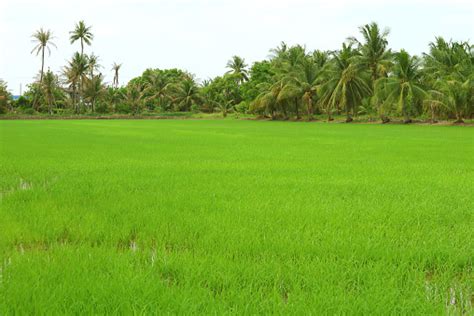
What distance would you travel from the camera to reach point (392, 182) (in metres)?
6.82

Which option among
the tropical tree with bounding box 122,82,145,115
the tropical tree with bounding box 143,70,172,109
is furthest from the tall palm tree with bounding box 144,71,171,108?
the tropical tree with bounding box 122,82,145,115

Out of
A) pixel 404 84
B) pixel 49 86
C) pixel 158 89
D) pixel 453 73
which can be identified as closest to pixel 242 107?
pixel 158 89

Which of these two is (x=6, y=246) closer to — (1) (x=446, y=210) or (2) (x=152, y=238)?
(2) (x=152, y=238)

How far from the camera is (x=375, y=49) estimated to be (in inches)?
1362

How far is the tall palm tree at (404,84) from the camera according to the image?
2900cm

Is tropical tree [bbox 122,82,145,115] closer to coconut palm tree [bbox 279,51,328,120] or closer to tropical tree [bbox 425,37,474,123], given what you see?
coconut palm tree [bbox 279,51,328,120]

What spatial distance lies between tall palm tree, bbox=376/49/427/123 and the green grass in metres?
23.1

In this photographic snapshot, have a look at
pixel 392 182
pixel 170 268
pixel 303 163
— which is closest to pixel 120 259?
pixel 170 268

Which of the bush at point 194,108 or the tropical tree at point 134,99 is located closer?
the tropical tree at point 134,99

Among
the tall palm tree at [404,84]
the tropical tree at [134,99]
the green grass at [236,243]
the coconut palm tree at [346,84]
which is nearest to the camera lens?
the green grass at [236,243]

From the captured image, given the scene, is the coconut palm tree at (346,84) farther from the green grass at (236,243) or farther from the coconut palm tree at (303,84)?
the green grass at (236,243)

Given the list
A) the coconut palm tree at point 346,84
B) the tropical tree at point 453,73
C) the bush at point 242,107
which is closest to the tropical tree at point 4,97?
the bush at point 242,107

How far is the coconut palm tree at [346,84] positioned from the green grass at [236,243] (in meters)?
26.8

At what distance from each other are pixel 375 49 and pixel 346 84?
12.3 ft
